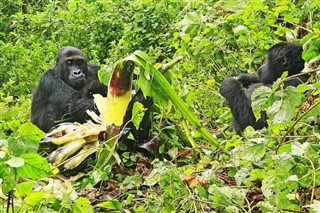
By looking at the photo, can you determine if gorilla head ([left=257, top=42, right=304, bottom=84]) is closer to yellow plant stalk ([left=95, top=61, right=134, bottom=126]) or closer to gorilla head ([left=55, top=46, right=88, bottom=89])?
yellow plant stalk ([left=95, top=61, right=134, bottom=126])

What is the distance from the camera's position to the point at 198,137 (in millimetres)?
4441

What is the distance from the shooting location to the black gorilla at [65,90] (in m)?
5.69

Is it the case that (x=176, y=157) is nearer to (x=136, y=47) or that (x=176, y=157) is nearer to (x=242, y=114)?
(x=242, y=114)

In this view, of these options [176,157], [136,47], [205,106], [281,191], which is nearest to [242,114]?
[205,106]

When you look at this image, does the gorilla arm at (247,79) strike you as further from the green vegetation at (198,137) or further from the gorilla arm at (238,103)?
the green vegetation at (198,137)

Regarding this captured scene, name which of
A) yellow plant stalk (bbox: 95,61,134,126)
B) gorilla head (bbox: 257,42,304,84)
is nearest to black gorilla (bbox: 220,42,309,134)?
gorilla head (bbox: 257,42,304,84)

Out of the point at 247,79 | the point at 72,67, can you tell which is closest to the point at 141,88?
the point at 247,79

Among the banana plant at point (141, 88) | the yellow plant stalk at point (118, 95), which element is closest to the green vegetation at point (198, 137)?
the banana plant at point (141, 88)

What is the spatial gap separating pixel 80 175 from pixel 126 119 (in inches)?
17.6

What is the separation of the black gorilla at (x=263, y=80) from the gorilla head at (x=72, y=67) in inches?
55.3

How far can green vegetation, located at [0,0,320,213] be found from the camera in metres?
2.77

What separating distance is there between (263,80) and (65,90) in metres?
1.72

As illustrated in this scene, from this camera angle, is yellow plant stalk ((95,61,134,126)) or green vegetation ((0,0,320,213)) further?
yellow plant stalk ((95,61,134,126))

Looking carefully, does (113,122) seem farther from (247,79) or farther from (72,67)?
(72,67)
